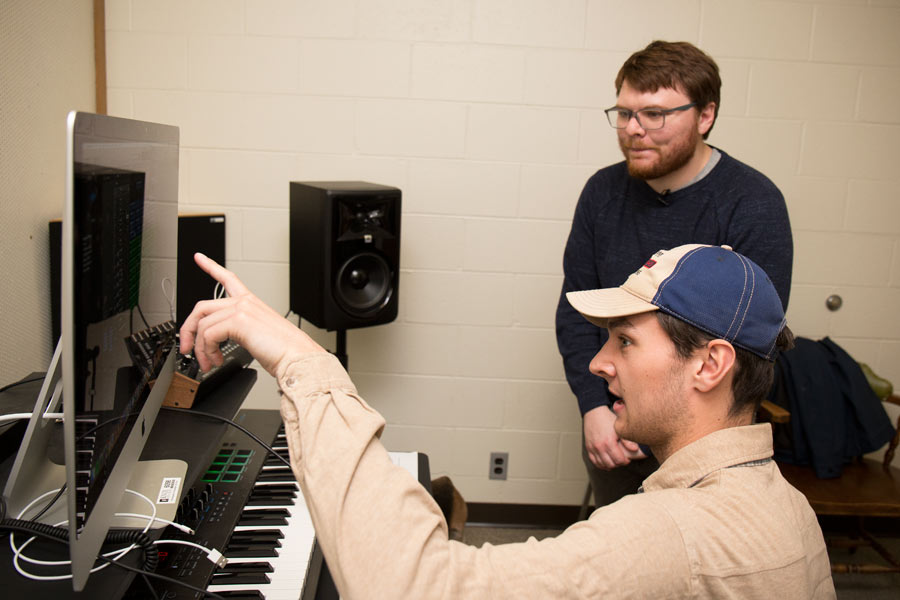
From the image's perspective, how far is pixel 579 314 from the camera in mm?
2246

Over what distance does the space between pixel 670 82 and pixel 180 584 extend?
164 cm

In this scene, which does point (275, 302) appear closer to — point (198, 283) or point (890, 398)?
point (198, 283)

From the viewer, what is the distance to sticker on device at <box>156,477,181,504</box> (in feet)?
3.98

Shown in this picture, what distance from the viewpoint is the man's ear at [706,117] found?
2.01m

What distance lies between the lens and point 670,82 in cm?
197

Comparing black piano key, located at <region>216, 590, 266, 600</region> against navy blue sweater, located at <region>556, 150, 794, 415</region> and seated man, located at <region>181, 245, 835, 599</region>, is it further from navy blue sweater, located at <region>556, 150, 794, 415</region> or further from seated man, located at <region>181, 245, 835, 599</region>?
navy blue sweater, located at <region>556, 150, 794, 415</region>

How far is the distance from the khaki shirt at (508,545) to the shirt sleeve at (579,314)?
119cm

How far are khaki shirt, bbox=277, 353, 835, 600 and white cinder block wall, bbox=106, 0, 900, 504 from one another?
6.29 ft

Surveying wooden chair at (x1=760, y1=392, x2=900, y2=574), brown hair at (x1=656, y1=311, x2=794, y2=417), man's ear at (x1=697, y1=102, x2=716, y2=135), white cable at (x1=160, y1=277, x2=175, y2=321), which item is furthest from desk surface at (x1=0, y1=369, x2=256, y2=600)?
wooden chair at (x1=760, y1=392, x2=900, y2=574)

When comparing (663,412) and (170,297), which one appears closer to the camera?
(663,412)

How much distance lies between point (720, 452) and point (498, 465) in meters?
2.05

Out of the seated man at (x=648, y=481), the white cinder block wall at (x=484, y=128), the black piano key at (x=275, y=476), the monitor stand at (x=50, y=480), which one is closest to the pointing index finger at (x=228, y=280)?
the seated man at (x=648, y=481)

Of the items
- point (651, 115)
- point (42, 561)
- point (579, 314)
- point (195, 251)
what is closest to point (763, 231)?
point (651, 115)

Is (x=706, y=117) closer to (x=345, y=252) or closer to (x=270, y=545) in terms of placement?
(x=345, y=252)
